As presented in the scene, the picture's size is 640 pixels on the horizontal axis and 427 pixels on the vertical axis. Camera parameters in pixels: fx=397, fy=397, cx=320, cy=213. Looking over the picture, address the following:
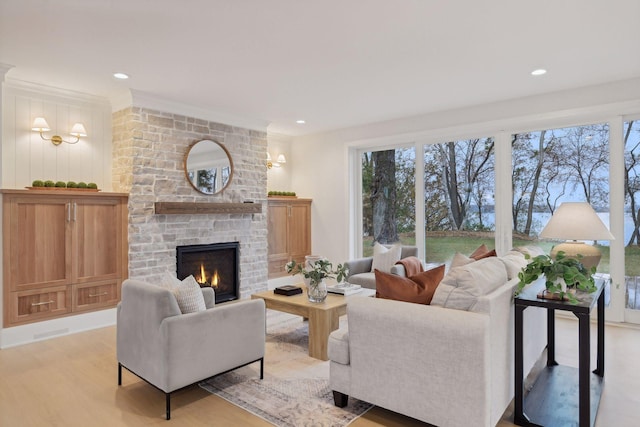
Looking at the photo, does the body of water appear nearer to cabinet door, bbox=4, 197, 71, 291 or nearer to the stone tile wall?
the stone tile wall

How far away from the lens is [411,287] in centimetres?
236

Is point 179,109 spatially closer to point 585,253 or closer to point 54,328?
point 54,328

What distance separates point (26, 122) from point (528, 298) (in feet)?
16.4

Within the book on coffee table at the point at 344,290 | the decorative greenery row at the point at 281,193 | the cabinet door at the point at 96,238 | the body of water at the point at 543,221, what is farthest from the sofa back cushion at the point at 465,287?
the decorative greenery row at the point at 281,193

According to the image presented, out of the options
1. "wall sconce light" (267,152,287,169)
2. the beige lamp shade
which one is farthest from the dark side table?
"wall sconce light" (267,152,287,169)

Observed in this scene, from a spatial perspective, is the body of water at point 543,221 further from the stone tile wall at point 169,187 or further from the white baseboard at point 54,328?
the white baseboard at point 54,328

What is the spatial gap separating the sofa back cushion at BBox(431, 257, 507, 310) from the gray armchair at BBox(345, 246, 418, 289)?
2618mm

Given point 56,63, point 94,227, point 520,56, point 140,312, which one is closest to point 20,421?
point 140,312

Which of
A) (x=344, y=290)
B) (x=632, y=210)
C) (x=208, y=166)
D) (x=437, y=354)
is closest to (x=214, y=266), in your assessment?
(x=208, y=166)

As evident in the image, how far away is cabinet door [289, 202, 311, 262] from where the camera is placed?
671cm

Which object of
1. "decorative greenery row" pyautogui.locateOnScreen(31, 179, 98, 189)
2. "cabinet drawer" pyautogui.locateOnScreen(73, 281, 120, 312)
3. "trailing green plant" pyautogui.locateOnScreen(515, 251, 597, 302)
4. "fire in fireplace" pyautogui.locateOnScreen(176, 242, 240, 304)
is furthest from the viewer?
"fire in fireplace" pyautogui.locateOnScreen(176, 242, 240, 304)

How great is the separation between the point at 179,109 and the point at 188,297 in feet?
10.4

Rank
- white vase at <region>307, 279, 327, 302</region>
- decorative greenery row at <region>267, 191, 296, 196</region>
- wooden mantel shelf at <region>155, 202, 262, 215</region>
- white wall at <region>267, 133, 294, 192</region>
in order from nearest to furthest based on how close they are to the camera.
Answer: white vase at <region>307, 279, 327, 302</region>, wooden mantel shelf at <region>155, 202, 262, 215</region>, decorative greenery row at <region>267, 191, 296, 196</region>, white wall at <region>267, 133, 294, 192</region>

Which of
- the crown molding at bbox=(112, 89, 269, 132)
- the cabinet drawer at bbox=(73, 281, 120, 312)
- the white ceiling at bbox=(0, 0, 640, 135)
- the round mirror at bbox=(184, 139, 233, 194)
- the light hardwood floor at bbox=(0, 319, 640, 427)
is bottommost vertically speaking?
the light hardwood floor at bbox=(0, 319, 640, 427)
